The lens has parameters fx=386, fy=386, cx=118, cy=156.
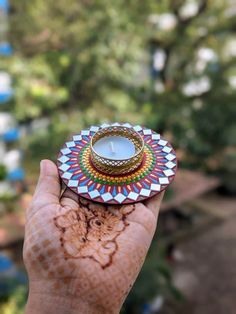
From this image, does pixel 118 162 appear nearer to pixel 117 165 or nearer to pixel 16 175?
pixel 117 165

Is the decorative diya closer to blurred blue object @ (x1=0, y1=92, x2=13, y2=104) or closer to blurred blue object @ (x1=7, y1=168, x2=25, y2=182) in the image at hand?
blurred blue object @ (x1=0, y1=92, x2=13, y2=104)

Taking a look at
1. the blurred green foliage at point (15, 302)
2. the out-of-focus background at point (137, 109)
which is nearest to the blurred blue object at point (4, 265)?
the out-of-focus background at point (137, 109)

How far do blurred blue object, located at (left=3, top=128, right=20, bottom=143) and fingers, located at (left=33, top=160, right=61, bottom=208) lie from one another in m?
2.57

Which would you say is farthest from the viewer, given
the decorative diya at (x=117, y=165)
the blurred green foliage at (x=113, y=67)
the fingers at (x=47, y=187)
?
the blurred green foliage at (x=113, y=67)

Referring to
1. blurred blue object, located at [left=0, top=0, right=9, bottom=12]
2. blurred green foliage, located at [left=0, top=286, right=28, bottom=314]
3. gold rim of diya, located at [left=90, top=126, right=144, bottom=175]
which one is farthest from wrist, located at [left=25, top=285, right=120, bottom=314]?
blurred blue object, located at [left=0, top=0, right=9, bottom=12]

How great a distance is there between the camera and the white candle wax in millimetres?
1211

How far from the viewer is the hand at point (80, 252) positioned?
0.89 metres

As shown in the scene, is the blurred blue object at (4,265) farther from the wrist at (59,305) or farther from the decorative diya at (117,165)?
the wrist at (59,305)

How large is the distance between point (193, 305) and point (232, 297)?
0.43m

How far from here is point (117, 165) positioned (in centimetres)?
116

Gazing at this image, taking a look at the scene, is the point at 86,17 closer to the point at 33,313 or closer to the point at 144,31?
the point at 144,31

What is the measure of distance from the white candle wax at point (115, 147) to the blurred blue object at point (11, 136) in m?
2.51

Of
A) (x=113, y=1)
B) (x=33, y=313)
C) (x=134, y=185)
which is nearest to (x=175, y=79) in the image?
(x=113, y=1)

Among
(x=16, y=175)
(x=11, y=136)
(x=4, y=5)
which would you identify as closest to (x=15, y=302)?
(x=16, y=175)
